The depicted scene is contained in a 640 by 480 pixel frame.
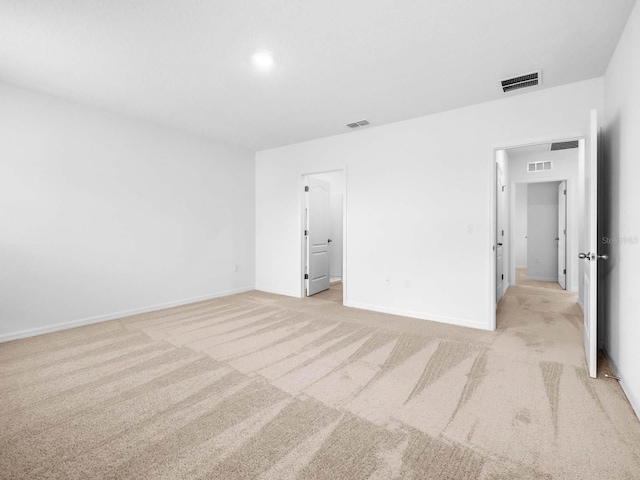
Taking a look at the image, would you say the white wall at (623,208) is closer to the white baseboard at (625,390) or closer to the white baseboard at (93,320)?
the white baseboard at (625,390)

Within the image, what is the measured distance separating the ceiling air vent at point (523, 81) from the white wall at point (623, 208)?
0.53m

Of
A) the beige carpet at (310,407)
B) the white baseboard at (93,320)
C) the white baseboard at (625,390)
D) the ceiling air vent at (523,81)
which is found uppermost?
the ceiling air vent at (523,81)

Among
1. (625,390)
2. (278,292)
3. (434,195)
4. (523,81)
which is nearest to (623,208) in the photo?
(625,390)

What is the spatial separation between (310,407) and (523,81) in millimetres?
3611

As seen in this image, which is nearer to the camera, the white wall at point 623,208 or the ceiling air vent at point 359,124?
the white wall at point 623,208

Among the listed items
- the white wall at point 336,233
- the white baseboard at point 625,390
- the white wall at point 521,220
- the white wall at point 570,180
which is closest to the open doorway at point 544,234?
the white wall at point 570,180

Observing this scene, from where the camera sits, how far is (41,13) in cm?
210

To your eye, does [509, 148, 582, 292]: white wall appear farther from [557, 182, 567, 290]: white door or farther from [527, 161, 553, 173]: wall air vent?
[557, 182, 567, 290]: white door

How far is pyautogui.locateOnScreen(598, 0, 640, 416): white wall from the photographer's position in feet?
6.41

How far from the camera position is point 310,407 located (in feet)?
6.41

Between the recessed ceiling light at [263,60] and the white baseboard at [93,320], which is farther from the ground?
the recessed ceiling light at [263,60]

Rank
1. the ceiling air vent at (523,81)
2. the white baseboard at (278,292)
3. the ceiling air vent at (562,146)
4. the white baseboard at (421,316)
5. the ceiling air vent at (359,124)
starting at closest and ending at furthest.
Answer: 1. the ceiling air vent at (523,81)
2. the white baseboard at (421,316)
3. the ceiling air vent at (359,124)
4. the ceiling air vent at (562,146)
5. the white baseboard at (278,292)

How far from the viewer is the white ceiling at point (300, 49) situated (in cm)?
207

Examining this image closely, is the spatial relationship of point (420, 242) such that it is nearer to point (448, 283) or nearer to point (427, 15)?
point (448, 283)
